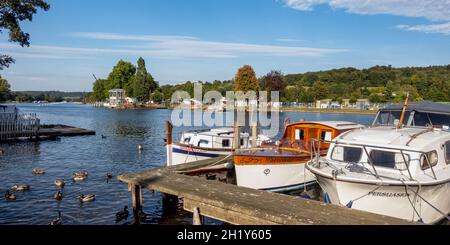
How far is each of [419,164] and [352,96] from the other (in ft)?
458

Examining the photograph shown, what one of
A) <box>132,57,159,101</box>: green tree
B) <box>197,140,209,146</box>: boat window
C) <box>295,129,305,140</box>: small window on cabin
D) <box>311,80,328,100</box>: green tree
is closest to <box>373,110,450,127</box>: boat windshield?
<box>295,129,305,140</box>: small window on cabin

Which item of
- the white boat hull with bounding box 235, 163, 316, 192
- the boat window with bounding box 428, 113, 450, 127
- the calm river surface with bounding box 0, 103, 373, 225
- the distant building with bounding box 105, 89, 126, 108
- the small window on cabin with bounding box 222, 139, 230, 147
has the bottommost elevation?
the calm river surface with bounding box 0, 103, 373, 225

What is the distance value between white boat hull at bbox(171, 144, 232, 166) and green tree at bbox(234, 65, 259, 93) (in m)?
107

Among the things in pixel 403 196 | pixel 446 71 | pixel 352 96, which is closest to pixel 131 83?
pixel 352 96

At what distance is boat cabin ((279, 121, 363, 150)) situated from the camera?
2023 centimetres

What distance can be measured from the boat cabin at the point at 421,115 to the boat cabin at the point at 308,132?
2.60m

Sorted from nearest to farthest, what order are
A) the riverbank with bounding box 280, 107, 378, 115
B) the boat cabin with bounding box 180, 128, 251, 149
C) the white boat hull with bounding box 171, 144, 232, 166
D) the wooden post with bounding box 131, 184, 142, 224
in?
the wooden post with bounding box 131, 184, 142, 224 < the white boat hull with bounding box 171, 144, 232, 166 < the boat cabin with bounding box 180, 128, 251, 149 < the riverbank with bounding box 280, 107, 378, 115

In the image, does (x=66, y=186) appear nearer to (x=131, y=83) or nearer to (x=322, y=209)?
(x=322, y=209)

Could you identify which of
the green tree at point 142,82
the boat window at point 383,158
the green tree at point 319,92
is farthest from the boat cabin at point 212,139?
the green tree at point 142,82

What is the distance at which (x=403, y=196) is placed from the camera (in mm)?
11891

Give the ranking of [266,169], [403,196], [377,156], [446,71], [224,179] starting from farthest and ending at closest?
[446,71] → [224,179] → [266,169] → [377,156] → [403,196]

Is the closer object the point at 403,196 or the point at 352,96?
the point at 403,196

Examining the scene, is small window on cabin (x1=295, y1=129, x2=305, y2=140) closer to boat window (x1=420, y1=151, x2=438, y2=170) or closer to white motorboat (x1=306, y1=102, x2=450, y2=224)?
white motorboat (x1=306, y1=102, x2=450, y2=224)

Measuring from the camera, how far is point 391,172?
1266cm
